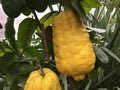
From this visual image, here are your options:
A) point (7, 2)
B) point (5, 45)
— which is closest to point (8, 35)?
point (5, 45)

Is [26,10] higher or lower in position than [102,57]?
higher

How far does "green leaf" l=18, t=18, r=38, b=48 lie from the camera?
0.79 m

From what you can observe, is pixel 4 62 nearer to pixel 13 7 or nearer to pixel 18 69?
pixel 18 69

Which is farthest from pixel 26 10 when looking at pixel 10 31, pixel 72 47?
pixel 72 47

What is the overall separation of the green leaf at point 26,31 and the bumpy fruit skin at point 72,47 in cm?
15

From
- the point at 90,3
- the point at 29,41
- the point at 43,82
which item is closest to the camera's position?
the point at 43,82

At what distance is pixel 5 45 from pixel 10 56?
1.4 inches

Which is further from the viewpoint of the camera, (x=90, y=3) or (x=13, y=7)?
(x=90, y=3)

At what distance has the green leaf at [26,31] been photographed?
31.0 inches

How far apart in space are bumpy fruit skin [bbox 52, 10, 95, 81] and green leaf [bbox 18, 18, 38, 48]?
5.8 inches

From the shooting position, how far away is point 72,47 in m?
0.61

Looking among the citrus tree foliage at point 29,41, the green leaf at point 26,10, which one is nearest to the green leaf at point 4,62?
the citrus tree foliage at point 29,41

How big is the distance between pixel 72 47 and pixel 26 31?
218mm

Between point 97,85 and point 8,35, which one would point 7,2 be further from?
point 97,85
